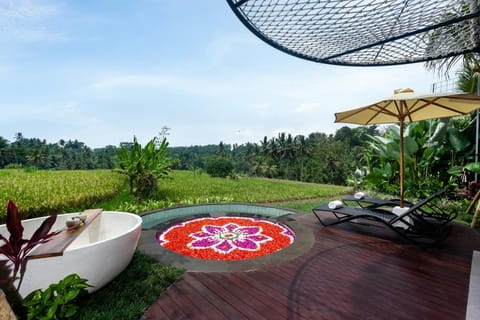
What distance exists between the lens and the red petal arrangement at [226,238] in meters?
3.35

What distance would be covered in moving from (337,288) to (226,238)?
209 cm

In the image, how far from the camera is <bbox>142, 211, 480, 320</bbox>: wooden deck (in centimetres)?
185

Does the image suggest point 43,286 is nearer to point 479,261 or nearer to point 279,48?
point 279,48

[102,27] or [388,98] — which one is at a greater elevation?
[102,27]

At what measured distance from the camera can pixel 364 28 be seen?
3.54 metres

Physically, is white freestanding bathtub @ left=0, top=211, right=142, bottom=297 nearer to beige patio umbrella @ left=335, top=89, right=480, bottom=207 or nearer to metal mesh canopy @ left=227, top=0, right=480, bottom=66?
metal mesh canopy @ left=227, top=0, right=480, bottom=66

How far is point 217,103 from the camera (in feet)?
49.4

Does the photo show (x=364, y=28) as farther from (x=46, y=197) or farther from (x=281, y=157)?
(x=281, y=157)

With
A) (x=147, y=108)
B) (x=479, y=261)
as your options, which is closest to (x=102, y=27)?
(x=479, y=261)

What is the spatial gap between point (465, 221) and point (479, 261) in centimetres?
267

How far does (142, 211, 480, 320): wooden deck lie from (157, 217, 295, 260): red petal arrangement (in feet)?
2.48

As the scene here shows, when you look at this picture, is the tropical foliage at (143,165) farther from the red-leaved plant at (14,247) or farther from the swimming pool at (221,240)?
the red-leaved plant at (14,247)

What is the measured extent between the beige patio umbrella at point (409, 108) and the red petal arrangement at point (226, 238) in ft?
7.66

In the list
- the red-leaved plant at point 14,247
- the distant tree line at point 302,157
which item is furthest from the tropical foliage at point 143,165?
the distant tree line at point 302,157
